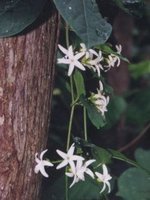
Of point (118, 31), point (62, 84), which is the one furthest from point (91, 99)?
point (118, 31)

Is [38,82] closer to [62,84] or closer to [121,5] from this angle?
[121,5]

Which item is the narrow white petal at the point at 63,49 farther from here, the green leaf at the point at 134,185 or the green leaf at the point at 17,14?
the green leaf at the point at 134,185

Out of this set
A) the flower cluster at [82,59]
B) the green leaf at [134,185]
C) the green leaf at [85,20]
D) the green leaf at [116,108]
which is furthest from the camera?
the green leaf at [116,108]

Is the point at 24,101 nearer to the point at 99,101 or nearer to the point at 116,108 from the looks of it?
the point at 99,101

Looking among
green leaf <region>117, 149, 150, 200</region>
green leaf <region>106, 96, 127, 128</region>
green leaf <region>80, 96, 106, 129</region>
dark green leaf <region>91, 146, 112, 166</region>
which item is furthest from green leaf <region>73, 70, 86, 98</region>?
green leaf <region>106, 96, 127, 128</region>

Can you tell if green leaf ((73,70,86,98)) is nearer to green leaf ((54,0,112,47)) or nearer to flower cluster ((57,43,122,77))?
flower cluster ((57,43,122,77))

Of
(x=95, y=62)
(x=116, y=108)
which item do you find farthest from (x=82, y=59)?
(x=116, y=108)

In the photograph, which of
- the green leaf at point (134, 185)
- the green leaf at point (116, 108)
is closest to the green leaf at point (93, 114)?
the green leaf at point (134, 185)
